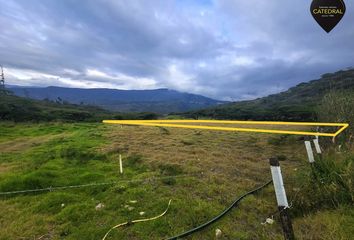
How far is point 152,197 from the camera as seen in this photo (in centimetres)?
829

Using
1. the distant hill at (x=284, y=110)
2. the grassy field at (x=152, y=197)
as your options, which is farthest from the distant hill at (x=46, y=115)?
the grassy field at (x=152, y=197)

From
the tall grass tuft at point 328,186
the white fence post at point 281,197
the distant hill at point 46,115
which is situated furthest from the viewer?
the distant hill at point 46,115

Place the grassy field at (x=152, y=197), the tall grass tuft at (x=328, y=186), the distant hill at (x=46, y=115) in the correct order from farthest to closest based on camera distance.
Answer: the distant hill at (x=46, y=115)
the tall grass tuft at (x=328, y=186)
the grassy field at (x=152, y=197)

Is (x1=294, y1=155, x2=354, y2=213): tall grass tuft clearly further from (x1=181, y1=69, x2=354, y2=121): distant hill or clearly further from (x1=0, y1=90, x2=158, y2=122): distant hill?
(x1=0, y1=90, x2=158, y2=122): distant hill

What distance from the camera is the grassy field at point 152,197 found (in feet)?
21.0

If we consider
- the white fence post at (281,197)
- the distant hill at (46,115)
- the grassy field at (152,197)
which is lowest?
the grassy field at (152,197)

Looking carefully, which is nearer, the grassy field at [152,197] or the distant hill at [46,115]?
the grassy field at [152,197]

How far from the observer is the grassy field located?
6406 mm

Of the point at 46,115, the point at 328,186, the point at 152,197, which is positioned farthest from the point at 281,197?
the point at 46,115

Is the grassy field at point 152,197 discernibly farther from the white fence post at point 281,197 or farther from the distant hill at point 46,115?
the distant hill at point 46,115

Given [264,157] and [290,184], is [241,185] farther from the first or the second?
[264,157]

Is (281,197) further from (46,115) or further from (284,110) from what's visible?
(46,115)

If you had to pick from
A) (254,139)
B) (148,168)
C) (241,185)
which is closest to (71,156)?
(148,168)

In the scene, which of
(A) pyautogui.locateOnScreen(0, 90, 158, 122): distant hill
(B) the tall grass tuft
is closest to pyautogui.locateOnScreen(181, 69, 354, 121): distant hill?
(A) pyautogui.locateOnScreen(0, 90, 158, 122): distant hill
